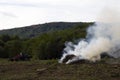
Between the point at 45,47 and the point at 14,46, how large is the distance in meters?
18.4

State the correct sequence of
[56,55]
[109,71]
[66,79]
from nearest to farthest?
[66,79] < [109,71] < [56,55]

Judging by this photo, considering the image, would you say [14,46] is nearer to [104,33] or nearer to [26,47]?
[26,47]

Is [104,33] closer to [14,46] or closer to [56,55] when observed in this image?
[56,55]

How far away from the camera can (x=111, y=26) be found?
4772 centimetres

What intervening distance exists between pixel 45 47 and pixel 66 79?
40389 millimetres

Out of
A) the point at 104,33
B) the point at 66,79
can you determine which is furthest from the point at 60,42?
the point at 66,79

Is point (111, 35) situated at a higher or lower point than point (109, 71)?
higher

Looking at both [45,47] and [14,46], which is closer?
[45,47]

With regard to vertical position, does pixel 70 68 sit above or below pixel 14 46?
below

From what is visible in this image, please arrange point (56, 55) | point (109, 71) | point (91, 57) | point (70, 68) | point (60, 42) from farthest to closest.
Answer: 1. point (60, 42)
2. point (56, 55)
3. point (91, 57)
4. point (70, 68)
5. point (109, 71)

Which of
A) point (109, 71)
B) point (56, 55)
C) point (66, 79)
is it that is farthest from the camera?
point (56, 55)

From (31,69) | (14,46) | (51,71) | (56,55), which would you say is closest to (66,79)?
(51,71)

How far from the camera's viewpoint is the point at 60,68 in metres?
39.2

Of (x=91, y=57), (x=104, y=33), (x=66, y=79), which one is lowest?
(x=66, y=79)
